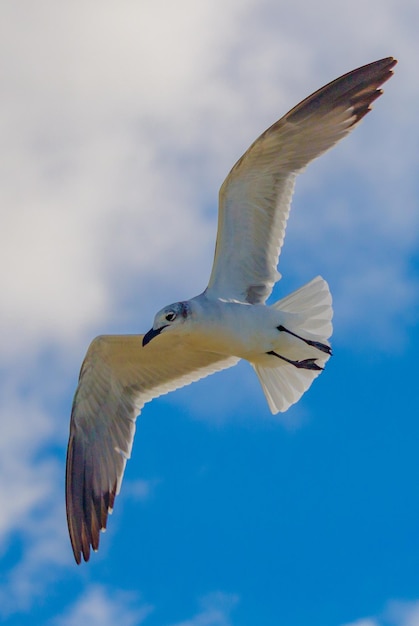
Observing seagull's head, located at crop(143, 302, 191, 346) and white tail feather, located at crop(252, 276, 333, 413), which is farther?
white tail feather, located at crop(252, 276, 333, 413)

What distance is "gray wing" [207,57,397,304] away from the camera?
9.42m

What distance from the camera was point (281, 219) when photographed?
965cm

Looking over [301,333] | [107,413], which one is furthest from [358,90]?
[107,413]

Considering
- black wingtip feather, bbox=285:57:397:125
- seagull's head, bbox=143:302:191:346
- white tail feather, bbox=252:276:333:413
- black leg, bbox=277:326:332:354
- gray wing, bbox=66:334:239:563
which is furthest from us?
gray wing, bbox=66:334:239:563

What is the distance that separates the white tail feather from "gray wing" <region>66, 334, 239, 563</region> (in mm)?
652

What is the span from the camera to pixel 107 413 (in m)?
10.5

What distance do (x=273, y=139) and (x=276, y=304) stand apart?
1.49 m

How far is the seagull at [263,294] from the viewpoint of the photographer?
9133 mm

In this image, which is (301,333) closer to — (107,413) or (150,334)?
(150,334)

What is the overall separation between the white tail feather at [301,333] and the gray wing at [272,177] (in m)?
0.41

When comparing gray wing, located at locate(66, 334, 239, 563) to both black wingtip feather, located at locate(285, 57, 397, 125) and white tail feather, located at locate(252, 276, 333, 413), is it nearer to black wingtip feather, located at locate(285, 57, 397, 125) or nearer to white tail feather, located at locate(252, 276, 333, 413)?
white tail feather, located at locate(252, 276, 333, 413)

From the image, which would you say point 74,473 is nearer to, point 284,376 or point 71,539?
point 71,539

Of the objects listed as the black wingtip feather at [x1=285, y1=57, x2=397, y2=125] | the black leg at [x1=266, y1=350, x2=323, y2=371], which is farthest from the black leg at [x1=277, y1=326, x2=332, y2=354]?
the black wingtip feather at [x1=285, y1=57, x2=397, y2=125]

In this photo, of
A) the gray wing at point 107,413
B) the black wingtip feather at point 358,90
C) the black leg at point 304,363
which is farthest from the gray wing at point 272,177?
the gray wing at point 107,413
